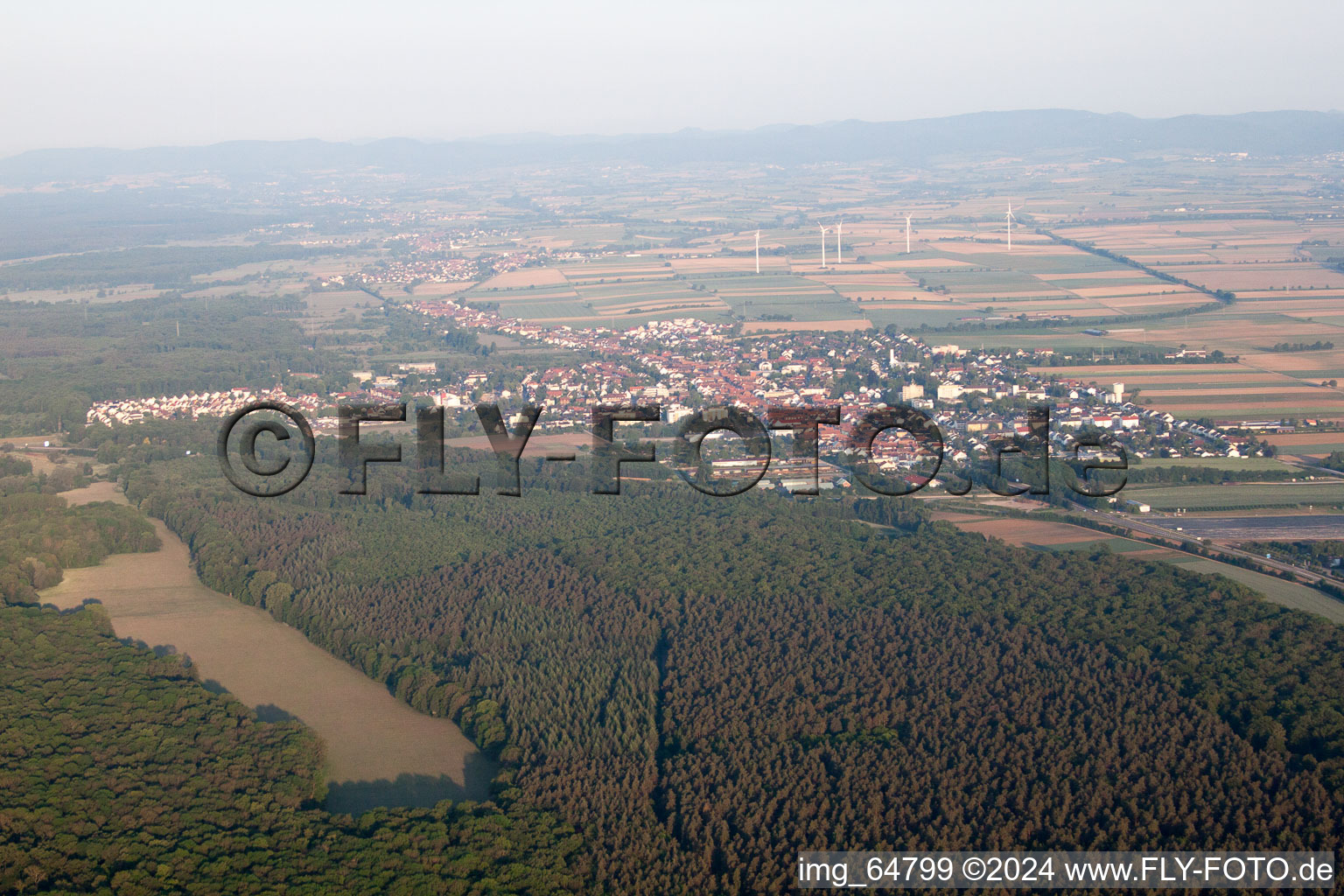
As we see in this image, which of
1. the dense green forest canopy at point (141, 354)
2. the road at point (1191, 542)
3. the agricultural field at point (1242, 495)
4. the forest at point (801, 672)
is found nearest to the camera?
the forest at point (801, 672)

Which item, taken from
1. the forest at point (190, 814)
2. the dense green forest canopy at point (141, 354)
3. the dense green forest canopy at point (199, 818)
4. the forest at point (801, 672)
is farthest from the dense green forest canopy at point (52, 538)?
the dense green forest canopy at point (141, 354)

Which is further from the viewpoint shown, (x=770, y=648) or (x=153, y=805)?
(x=770, y=648)

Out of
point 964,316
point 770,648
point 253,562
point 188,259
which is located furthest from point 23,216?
point 770,648

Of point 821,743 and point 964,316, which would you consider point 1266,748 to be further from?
point 964,316

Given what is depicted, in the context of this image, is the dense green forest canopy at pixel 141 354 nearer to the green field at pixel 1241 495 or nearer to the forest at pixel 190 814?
the forest at pixel 190 814

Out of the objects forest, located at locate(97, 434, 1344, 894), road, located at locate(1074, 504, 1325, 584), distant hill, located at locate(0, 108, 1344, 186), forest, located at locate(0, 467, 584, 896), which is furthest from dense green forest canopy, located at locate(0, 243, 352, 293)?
distant hill, located at locate(0, 108, 1344, 186)

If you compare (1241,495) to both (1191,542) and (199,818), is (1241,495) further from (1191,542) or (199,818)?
(199,818)

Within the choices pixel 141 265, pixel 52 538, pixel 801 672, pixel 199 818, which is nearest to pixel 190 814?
pixel 199 818
